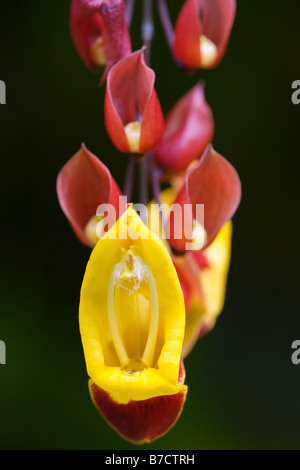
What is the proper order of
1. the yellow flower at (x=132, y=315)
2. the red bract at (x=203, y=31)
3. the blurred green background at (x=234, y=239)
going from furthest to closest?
the blurred green background at (x=234, y=239)
the red bract at (x=203, y=31)
the yellow flower at (x=132, y=315)

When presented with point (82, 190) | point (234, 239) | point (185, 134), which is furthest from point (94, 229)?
point (234, 239)

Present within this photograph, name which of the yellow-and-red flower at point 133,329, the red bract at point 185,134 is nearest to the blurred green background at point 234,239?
the red bract at point 185,134

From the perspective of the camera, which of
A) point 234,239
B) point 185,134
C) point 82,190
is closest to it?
point 82,190

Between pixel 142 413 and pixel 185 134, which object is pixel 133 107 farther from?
pixel 142 413

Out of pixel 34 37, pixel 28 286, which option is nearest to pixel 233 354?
pixel 28 286

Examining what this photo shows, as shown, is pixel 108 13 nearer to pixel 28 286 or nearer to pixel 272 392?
pixel 28 286

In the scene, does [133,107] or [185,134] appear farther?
[185,134]

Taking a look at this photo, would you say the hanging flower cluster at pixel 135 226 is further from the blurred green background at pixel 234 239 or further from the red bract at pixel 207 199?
the blurred green background at pixel 234 239
